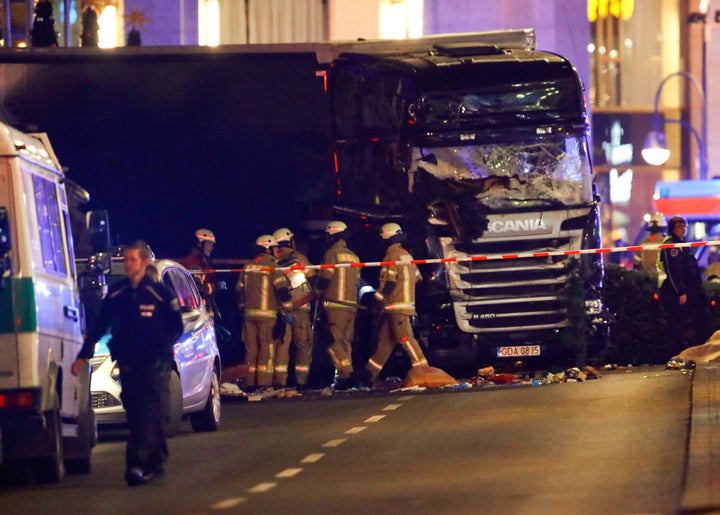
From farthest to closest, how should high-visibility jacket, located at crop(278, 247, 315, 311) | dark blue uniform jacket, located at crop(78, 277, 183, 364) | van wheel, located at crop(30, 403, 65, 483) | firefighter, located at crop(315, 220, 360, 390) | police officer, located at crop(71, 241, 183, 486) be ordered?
high-visibility jacket, located at crop(278, 247, 315, 311)
firefighter, located at crop(315, 220, 360, 390)
dark blue uniform jacket, located at crop(78, 277, 183, 364)
police officer, located at crop(71, 241, 183, 486)
van wheel, located at crop(30, 403, 65, 483)

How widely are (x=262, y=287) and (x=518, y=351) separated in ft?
9.91

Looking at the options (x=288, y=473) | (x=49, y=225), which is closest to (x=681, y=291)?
(x=288, y=473)

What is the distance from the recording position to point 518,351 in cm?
2120

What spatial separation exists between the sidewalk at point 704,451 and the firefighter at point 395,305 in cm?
372

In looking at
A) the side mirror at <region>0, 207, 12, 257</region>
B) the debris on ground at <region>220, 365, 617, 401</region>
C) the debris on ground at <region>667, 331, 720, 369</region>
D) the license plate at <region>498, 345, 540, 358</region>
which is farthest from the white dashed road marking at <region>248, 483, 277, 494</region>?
the debris on ground at <region>667, 331, 720, 369</region>

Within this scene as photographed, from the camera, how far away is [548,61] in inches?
853

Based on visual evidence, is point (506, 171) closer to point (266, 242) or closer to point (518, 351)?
point (518, 351)

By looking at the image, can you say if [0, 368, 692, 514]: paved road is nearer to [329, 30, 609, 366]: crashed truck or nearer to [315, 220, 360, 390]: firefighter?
[315, 220, 360, 390]: firefighter

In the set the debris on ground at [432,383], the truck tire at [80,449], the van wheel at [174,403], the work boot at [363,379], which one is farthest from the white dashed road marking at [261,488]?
the work boot at [363,379]

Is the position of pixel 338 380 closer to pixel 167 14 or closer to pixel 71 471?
pixel 71 471

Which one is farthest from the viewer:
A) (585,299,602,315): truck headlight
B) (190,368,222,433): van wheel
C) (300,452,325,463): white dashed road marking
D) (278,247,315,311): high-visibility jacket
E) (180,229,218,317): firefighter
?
(180,229,218,317): firefighter

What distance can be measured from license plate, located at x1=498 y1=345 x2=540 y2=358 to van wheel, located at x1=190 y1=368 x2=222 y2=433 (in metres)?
4.95

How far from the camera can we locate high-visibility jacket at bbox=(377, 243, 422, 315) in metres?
20.6

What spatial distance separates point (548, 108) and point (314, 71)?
3319 millimetres
